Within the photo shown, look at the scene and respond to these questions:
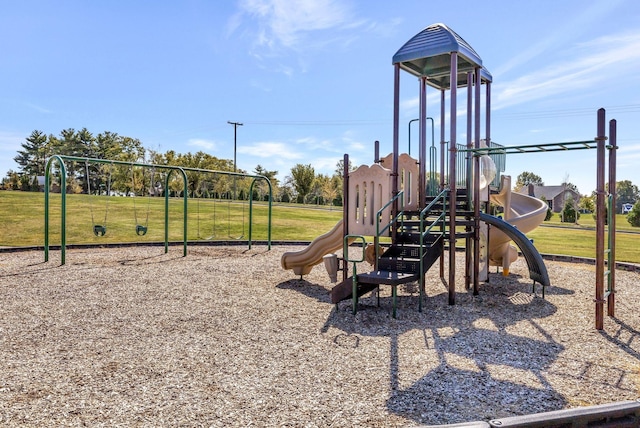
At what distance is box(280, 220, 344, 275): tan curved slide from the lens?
29.1 feet

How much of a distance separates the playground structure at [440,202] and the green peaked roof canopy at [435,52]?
0.06ft

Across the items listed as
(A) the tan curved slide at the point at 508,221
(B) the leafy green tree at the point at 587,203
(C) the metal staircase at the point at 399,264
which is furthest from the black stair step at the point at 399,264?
(B) the leafy green tree at the point at 587,203

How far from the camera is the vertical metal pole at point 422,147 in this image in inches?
330

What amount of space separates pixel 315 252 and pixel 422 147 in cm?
302

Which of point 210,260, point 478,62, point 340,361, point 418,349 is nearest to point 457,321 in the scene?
point 418,349

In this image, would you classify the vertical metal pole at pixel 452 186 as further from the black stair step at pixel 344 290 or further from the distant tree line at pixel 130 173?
the distant tree line at pixel 130 173

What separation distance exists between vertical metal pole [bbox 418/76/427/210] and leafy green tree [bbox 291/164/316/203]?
1717 inches

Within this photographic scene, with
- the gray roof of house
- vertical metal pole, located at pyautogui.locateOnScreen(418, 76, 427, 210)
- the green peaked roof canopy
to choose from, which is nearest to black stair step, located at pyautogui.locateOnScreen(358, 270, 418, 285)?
vertical metal pole, located at pyautogui.locateOnScreen(418, 76, 427, 210)

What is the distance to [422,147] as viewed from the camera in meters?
8.89

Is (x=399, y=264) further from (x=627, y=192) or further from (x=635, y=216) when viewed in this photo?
(x=627, y=192)

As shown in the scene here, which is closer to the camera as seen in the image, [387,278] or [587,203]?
[387,278]

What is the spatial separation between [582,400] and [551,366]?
829 millimetres

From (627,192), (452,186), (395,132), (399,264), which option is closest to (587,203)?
(395,132)

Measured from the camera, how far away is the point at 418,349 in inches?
193
